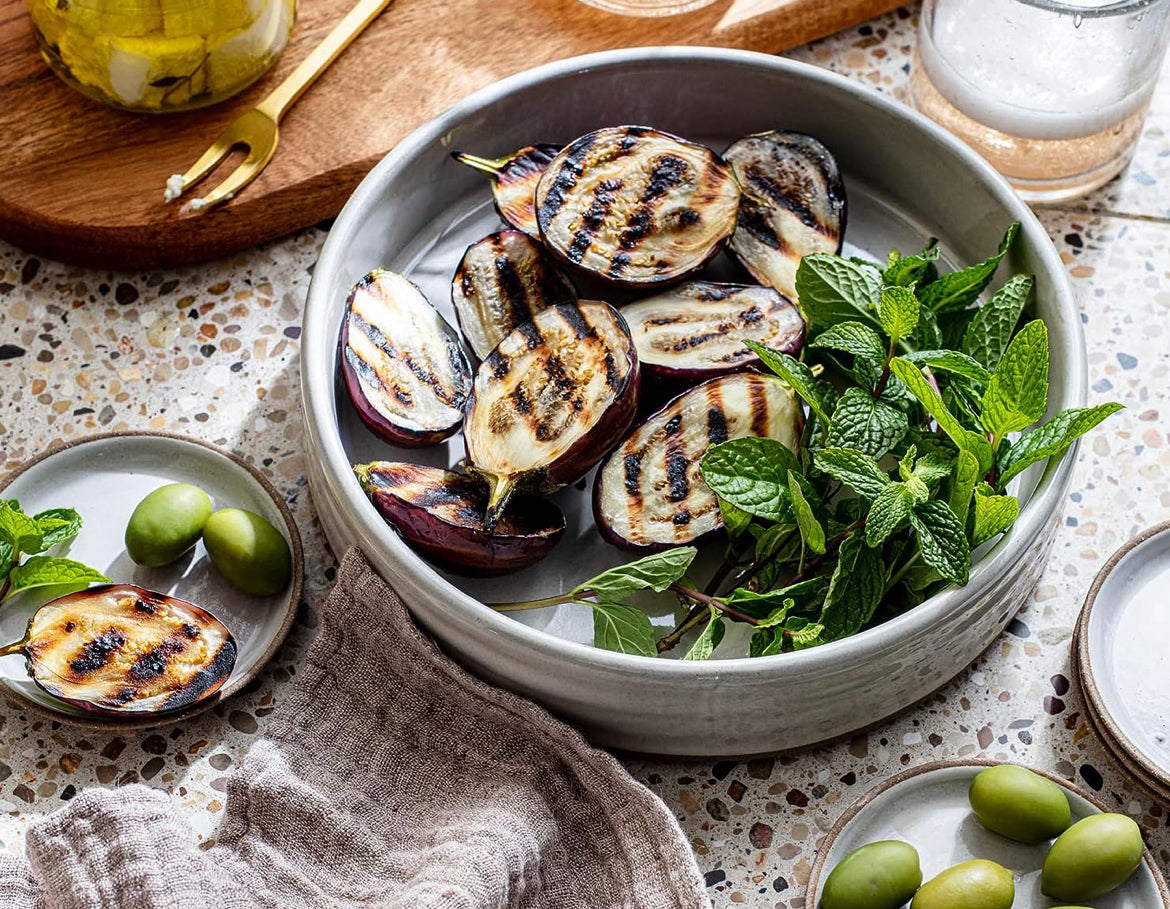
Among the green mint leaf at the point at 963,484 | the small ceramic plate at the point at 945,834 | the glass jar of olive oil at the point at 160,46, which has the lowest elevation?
the small ceramic plate at the point at 945,834

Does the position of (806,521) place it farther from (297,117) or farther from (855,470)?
(297,117)

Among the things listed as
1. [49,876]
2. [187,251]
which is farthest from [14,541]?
[187,251]

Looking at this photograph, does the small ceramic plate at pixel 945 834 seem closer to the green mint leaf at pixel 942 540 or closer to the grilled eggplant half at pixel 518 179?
the green mint leaf at pixel 942 540

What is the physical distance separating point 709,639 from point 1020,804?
22 centimetres

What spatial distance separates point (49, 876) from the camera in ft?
2.77

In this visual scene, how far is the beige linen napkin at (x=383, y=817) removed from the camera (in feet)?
2.77

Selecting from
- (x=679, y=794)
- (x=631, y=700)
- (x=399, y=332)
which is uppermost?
(x=399, y=332)

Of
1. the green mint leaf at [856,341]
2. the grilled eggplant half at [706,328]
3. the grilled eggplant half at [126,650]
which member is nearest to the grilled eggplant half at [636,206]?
the grilled eggplant half at [706,328]

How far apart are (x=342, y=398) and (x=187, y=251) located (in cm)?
27

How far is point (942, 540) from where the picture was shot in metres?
0.87

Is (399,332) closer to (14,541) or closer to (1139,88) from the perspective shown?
(14,541)

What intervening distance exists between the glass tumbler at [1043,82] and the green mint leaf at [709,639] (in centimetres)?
59

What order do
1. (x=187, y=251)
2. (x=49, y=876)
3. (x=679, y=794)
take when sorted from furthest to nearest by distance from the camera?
(x=187, y=251) → (x=679, y=794) → (x=49, y=876)

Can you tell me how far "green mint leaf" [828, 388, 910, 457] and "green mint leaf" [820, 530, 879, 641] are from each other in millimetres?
63
